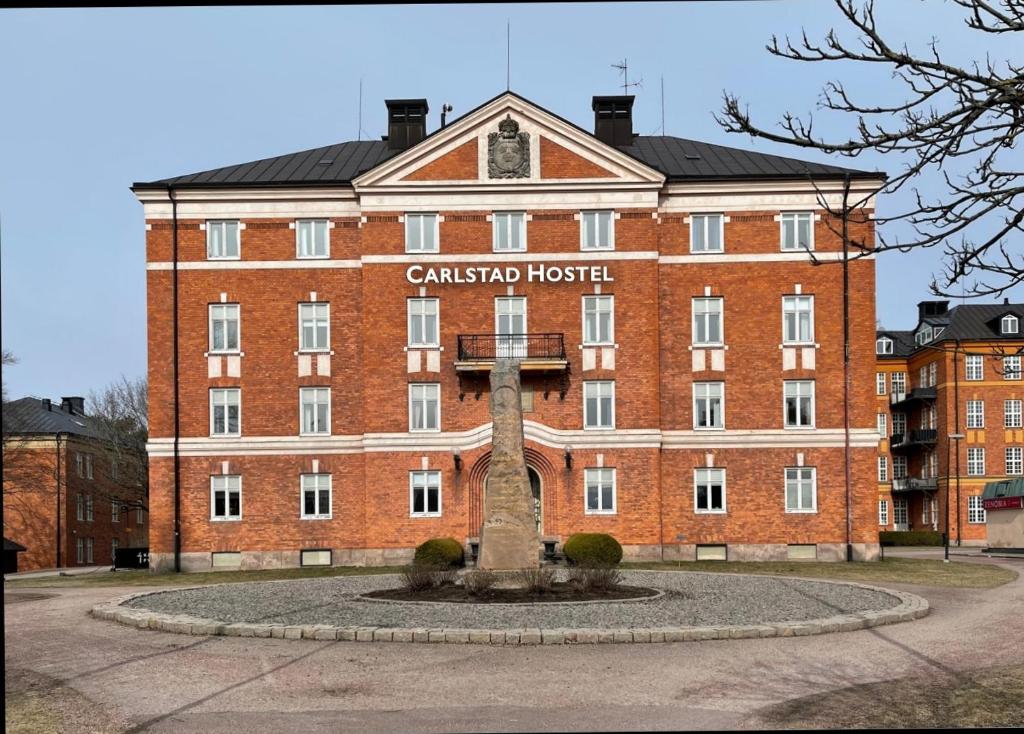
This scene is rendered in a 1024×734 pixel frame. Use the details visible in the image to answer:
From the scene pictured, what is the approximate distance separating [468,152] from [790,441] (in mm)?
15373

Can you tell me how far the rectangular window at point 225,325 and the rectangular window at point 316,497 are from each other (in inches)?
214

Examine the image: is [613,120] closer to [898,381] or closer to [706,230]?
Result: [706,230]

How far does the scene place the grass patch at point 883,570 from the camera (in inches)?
1219

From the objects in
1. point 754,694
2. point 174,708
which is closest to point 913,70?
point 754,694

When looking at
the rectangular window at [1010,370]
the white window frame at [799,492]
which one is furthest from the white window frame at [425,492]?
the rectangular window at [1010,370]

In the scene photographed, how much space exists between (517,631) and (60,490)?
63207 mm

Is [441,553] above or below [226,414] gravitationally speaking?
below

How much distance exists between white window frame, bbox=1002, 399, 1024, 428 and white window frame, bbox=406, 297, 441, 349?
5018 centimetres

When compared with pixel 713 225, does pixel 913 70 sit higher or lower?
lower

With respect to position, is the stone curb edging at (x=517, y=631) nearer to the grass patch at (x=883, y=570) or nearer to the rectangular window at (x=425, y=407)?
the grass patch at (x=883, y=570)

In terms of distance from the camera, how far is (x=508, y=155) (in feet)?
135

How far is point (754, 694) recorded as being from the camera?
490 inches

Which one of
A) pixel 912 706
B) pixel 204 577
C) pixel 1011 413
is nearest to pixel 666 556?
pixel 204 577

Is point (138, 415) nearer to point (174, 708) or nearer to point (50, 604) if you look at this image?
point (50, 604)
